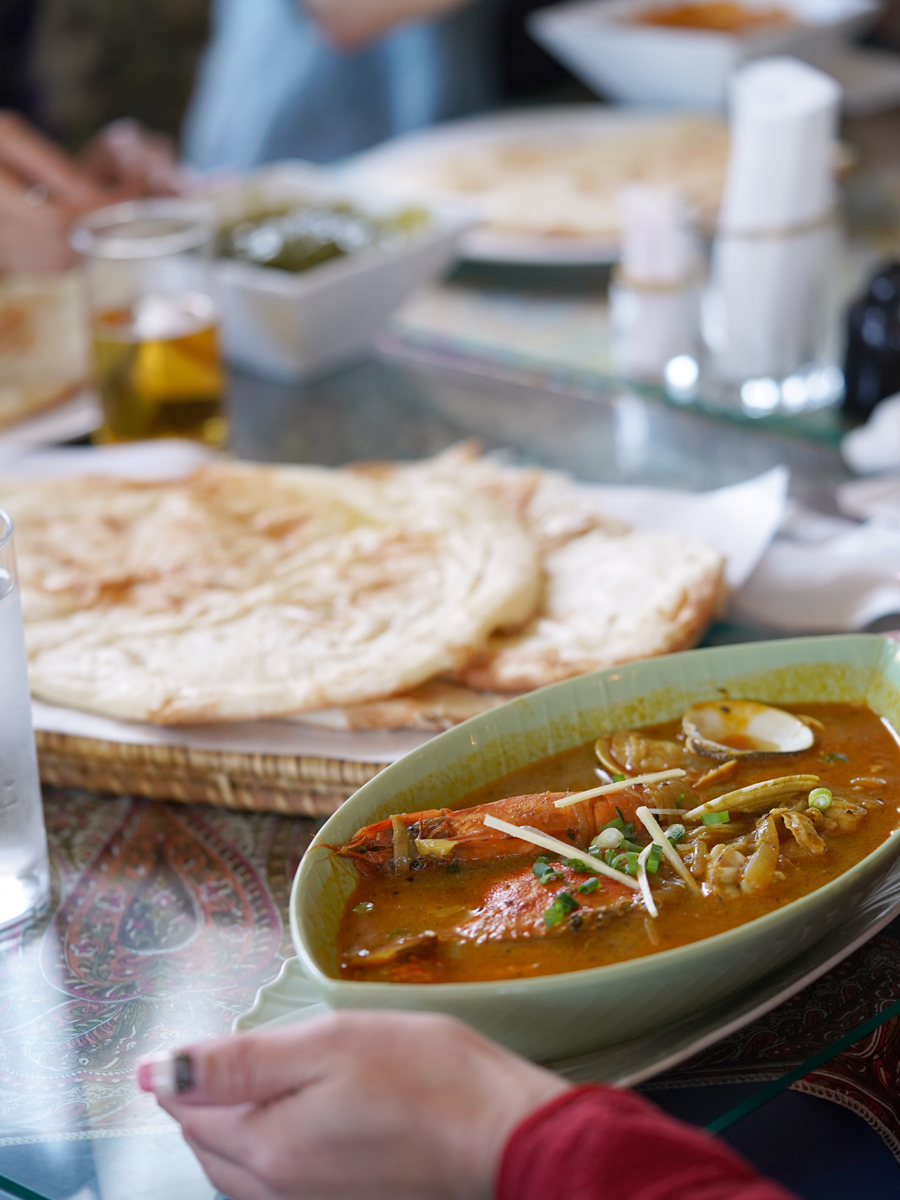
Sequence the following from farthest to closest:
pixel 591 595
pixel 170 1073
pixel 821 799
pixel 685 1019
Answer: pixel 591 595
pixel 821 799
pixel 685 1019
pixel 170 1073

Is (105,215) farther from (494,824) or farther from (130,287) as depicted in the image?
(494,824)

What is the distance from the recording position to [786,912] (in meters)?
0.98

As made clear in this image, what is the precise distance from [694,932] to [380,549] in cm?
86

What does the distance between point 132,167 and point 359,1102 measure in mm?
2856

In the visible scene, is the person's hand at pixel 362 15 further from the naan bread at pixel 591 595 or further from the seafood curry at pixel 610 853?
the seafood curry at pixel 610 853

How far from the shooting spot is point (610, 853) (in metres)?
1.12

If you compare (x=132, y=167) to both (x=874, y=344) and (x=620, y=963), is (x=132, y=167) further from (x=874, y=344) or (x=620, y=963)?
(x=620, y=963)

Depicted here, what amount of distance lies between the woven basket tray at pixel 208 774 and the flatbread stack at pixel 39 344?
1.11 metres

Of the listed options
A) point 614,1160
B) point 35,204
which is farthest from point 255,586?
point 35,204

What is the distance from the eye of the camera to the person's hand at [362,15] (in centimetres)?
420

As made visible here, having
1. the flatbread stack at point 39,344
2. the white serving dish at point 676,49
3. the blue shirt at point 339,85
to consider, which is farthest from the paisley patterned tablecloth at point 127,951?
the blue shirt at point 339,85

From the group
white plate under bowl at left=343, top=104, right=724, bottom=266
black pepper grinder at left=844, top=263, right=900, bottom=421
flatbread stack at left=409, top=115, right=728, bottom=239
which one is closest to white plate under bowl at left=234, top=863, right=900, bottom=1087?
black pepper grinder at left=844, top=263, right=900, bottom=421

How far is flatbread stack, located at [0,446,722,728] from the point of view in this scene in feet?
4.85

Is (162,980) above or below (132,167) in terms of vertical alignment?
below
